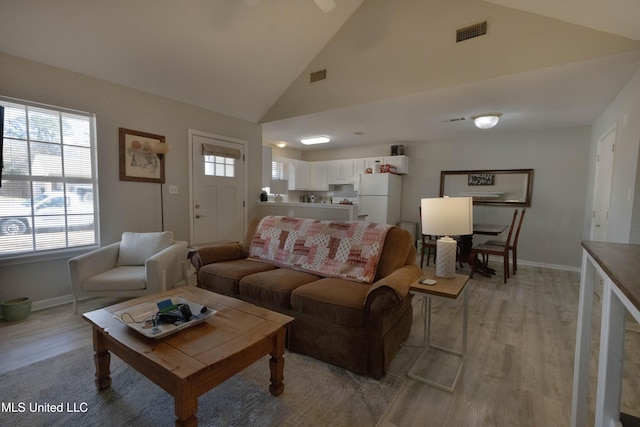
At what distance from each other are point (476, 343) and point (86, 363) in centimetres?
284

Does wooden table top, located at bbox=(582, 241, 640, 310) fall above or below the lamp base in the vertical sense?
above

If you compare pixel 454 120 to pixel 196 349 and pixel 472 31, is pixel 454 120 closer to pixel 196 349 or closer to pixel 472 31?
pixel 472 31

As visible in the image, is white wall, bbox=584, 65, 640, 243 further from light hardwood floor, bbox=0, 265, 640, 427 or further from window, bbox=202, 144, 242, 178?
window, bbox=202, 144, 242, 178

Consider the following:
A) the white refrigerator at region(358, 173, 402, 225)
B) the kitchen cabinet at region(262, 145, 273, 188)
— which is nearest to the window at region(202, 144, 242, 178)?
the kitchen cabinet at region(262, 145, 273, 188)

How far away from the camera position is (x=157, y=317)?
5.12 ft

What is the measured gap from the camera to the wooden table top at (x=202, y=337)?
129cm

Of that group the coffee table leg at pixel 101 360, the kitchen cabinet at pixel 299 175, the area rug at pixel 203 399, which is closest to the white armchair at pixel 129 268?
the area rug at pixel 203 399

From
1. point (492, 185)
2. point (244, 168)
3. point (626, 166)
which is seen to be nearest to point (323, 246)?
point (244, 168)

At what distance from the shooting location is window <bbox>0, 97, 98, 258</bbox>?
2.65 m

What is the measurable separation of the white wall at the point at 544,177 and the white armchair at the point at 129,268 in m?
5.02

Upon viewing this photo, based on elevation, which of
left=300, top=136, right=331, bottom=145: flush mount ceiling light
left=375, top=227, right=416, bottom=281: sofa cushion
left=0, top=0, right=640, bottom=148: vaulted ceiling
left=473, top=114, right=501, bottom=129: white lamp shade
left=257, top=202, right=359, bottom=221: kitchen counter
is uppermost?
left=0, top=0, right=640, bottom=148: vaulted ceiling

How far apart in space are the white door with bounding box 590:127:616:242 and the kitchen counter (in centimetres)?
292

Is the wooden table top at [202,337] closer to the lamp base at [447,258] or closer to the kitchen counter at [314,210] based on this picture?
the lamp base at [447,258]

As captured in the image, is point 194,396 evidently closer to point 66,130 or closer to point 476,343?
point 476,343
